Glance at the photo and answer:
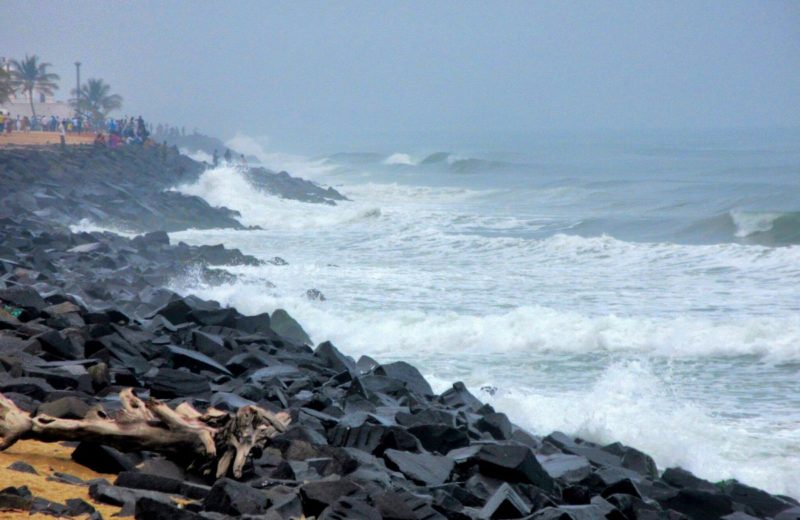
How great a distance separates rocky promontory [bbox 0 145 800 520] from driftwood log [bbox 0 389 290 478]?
0.10 feet

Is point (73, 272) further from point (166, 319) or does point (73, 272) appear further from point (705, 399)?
point (705, 399)

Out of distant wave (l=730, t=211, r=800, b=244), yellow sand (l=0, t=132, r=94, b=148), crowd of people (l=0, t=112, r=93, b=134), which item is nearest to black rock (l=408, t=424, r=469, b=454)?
distant wave (l=730, t=211, r=800, b=244)

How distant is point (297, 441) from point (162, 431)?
28.8 inches

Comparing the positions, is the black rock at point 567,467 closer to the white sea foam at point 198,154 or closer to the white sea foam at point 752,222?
the white sea foam at point 752,222

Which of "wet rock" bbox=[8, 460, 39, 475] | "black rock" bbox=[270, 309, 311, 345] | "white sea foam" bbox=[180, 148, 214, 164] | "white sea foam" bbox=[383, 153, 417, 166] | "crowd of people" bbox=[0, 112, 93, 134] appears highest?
"crowd of people" bbox=[0, 112, 93, 134]

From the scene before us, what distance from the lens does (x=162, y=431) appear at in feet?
16.6

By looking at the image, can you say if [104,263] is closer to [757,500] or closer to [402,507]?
[757,500]

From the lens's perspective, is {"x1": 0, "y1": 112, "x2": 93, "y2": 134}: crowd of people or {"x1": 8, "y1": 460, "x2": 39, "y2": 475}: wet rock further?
{"x1": 0, "y1": 112, "x2": 93, "y2": 134}: crowd of people

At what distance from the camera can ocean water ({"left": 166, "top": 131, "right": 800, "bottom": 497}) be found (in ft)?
29.9

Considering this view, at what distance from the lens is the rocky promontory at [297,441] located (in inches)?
180

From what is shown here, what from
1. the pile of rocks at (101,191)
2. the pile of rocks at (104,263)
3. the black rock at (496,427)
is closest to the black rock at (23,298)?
the pile of rocks at (104,263)

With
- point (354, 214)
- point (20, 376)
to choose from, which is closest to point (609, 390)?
point (20, 376)

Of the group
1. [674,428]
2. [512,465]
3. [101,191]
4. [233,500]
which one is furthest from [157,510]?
[101,191]

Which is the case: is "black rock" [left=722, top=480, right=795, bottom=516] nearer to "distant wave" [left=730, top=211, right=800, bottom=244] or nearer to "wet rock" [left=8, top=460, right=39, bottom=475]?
"wet rock" [left=8, top=460, right=39, bottom=475]
